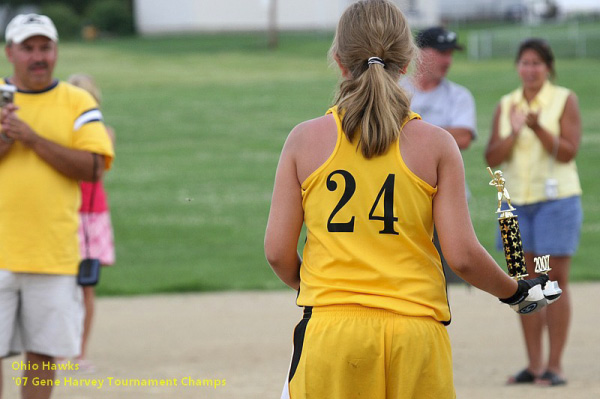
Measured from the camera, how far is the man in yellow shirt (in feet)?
16.5

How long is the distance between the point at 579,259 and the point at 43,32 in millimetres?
7524

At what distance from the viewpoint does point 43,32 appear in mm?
5219

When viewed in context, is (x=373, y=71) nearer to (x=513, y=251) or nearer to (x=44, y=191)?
(x=513, y=251)

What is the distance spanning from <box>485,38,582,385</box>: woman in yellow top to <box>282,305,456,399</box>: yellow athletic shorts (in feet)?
11.1

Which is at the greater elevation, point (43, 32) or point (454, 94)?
point (43, 32)

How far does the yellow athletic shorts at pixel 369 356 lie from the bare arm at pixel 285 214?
0.73ft

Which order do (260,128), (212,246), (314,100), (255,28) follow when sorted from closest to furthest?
(212,246)
(260,128)
(314,100)
(255,28)

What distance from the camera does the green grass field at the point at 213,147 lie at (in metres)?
11.3

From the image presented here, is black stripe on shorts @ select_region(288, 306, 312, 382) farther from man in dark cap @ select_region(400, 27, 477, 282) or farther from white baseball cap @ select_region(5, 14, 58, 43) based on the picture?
man in dark cap @ select_region(400, 27, 477, 282)

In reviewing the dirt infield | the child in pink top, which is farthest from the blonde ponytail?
the child in pink top

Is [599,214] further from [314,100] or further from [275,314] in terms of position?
[314,100]

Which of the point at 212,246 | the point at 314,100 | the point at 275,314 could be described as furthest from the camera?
the point at 314,100

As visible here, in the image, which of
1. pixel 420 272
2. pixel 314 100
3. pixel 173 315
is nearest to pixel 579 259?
pixel 173 315

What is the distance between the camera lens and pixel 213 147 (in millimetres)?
21969
